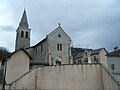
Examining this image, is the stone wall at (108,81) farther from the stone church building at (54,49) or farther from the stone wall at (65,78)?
the stone church building at (54,49)

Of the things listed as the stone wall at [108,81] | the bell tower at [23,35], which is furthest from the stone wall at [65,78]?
the bell tower at [23,35]

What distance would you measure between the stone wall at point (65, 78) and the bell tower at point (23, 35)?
42621mm

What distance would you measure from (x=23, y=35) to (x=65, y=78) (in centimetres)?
4714

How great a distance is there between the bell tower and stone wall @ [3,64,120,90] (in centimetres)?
4262

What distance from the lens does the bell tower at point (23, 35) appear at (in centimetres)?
6206

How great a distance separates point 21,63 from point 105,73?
12852 mm

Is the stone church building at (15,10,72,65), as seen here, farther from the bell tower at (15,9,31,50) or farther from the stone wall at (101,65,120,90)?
the stone wall at (101,65,120,90)

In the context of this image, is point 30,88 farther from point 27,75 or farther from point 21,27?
point 21,27

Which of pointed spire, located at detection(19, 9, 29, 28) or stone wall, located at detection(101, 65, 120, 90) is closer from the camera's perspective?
stone wall, located at detection(101, 65, 120, 90)

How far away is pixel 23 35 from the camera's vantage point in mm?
63438

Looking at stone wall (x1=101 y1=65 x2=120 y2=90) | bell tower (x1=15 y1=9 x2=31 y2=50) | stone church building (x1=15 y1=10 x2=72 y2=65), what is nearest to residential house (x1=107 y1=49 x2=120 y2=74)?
stone church building (x1=15 y1=10 x2=72 y2=65)

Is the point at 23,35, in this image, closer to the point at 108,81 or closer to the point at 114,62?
the point at 114,62

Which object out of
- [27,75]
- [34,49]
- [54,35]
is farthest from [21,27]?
[27,75]

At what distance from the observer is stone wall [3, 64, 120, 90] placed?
17.6 meters
